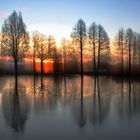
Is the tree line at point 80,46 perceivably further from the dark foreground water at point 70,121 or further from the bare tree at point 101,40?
the dark foreground water at point 70,121

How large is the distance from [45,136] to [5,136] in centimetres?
124

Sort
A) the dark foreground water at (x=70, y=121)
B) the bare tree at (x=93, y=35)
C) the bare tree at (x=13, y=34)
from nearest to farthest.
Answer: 1. the dark foreground water at (x=70, y=121)
2. the bare tree at (x=13, y=34)
3. the bare tree at (x=93, y=35)

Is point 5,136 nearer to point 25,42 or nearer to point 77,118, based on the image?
point 77,118

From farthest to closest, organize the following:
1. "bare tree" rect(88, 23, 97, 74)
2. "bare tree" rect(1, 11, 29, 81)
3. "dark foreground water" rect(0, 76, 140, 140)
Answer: "bare tree" rect(88, 23, 97, 74) < "bare tree" rect(1, 11, 29, 81) < "dark foreground water" rect(0, 76, 140, 140)

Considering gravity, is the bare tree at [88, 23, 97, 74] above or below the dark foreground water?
A: above

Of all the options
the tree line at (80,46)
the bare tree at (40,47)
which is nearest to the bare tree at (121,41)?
the tree line at (80,46)

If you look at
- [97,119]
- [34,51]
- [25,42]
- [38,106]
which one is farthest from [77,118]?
[34,51]

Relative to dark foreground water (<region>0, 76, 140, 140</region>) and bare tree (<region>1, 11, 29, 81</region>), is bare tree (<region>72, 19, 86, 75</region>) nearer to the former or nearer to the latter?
bare tree (<region>1, 11, 29, 81</region>)

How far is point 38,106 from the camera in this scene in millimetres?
13250

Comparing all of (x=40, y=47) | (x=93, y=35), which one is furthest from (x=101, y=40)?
(x=40, y=47)

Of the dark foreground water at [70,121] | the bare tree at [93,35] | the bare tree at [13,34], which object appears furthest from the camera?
the bare tree at [93,35]

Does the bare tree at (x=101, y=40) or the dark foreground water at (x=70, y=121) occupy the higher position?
the bare tree at (x=101, y=40)

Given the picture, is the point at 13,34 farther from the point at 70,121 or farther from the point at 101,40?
the point at 70,121

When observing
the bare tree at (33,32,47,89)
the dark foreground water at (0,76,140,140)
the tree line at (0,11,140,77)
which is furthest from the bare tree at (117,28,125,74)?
the dark foreground water at (0,76,140,140)
